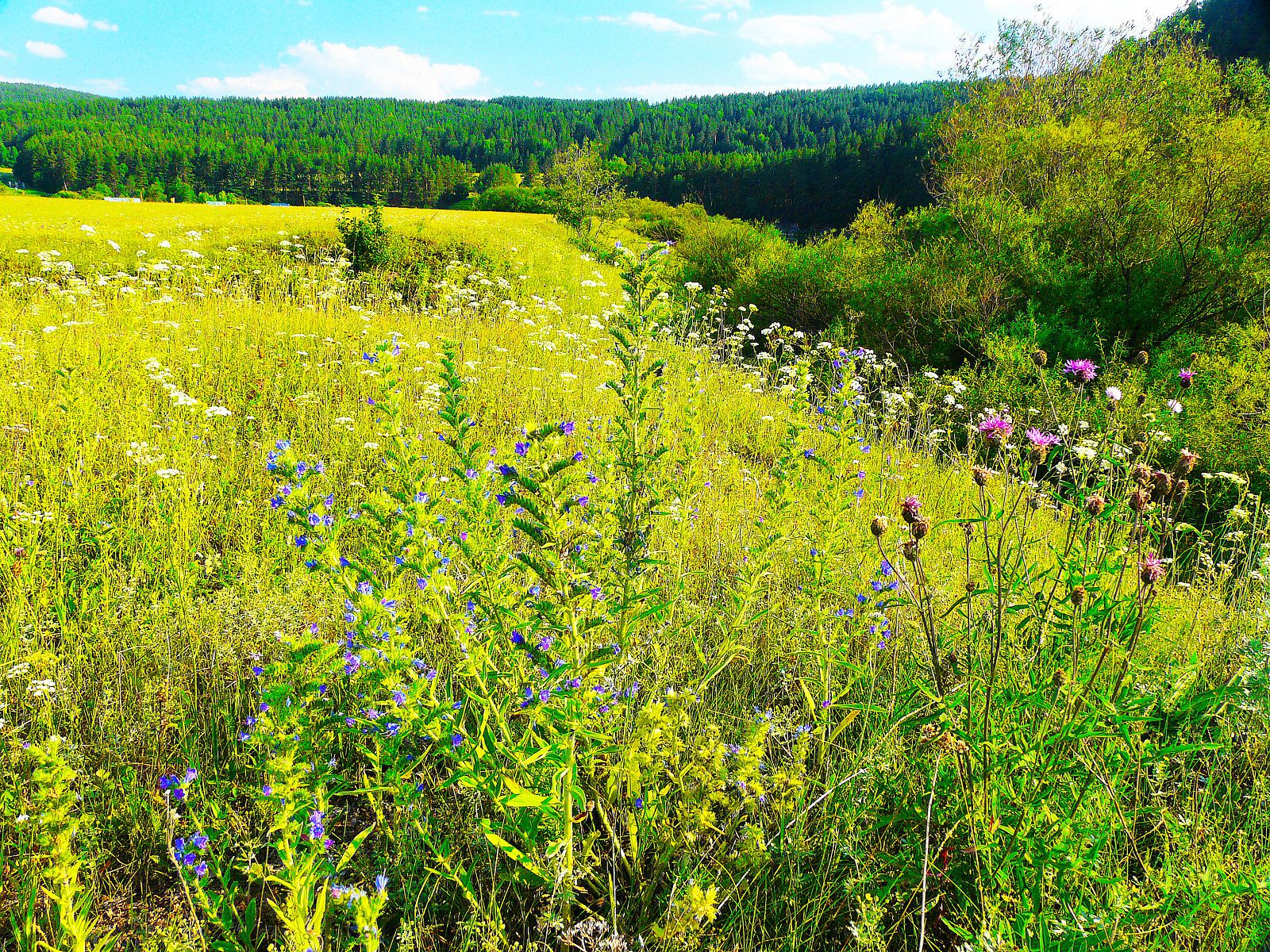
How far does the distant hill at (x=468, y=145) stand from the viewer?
74.8 metres

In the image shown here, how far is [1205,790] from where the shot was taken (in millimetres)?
1935

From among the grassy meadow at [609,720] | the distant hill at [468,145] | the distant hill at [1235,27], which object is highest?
the distant hill at [468,145]

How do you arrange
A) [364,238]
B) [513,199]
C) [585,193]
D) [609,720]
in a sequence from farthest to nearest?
1. [513,199]
2. [585,193]
3. [364,238]
4. [609,720]

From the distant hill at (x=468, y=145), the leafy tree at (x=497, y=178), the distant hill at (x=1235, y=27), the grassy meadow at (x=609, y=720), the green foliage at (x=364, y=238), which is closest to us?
the grassy meadow at (x=609, y=720)

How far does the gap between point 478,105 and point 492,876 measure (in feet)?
621

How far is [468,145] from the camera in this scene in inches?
4742

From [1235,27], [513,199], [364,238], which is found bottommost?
[364,238]

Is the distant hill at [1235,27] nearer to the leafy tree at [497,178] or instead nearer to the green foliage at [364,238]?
the green foliage at [364,238]

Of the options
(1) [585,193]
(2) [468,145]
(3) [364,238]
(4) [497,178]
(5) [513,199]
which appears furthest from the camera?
(2) [468,145]

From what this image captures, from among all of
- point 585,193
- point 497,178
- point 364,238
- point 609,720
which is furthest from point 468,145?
point 609,720

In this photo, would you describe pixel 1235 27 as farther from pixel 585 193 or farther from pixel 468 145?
pixel 468 145

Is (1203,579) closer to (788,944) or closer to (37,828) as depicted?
(788,944)

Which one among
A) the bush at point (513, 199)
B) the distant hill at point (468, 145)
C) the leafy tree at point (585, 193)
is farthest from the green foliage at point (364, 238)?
the distant hill at point (468, 145)

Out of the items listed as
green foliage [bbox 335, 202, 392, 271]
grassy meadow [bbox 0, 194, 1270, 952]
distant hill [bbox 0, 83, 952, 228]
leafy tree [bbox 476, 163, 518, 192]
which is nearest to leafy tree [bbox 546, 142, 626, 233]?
distant hill [bbox 0, 83, 952, 228]
